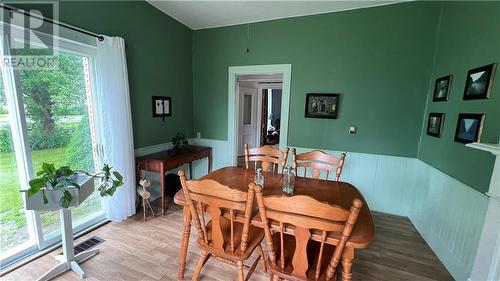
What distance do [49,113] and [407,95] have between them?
13.4 ft

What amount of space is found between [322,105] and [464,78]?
1.49 metres

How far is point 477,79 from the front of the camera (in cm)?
179

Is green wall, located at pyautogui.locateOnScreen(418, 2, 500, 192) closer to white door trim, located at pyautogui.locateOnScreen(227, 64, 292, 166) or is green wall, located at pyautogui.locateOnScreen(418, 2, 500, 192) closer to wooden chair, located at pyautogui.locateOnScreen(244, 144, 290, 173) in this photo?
wooden chair, located at pyautogui.locateOnScreen(244, 144, 290, 173)

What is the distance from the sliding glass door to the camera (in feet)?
5.93

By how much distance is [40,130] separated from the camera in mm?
2008

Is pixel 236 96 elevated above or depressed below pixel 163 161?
above

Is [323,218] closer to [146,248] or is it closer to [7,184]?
[146,248]

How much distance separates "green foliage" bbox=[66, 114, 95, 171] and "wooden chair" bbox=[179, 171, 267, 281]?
176 centimetres

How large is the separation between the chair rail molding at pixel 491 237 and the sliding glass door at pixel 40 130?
3.52 meters

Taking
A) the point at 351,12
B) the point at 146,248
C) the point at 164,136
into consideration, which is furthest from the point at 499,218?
the point at 164,136

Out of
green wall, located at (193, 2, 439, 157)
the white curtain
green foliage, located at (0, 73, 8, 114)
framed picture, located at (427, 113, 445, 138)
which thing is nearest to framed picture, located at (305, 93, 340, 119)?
green wall, located at (193, 2, 439, 157)

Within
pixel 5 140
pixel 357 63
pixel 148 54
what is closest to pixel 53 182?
pixel 5 140

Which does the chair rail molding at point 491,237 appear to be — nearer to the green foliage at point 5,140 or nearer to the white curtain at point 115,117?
the white curtain at point 115,117

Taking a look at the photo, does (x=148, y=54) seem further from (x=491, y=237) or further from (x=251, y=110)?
(x=491, y=237)
